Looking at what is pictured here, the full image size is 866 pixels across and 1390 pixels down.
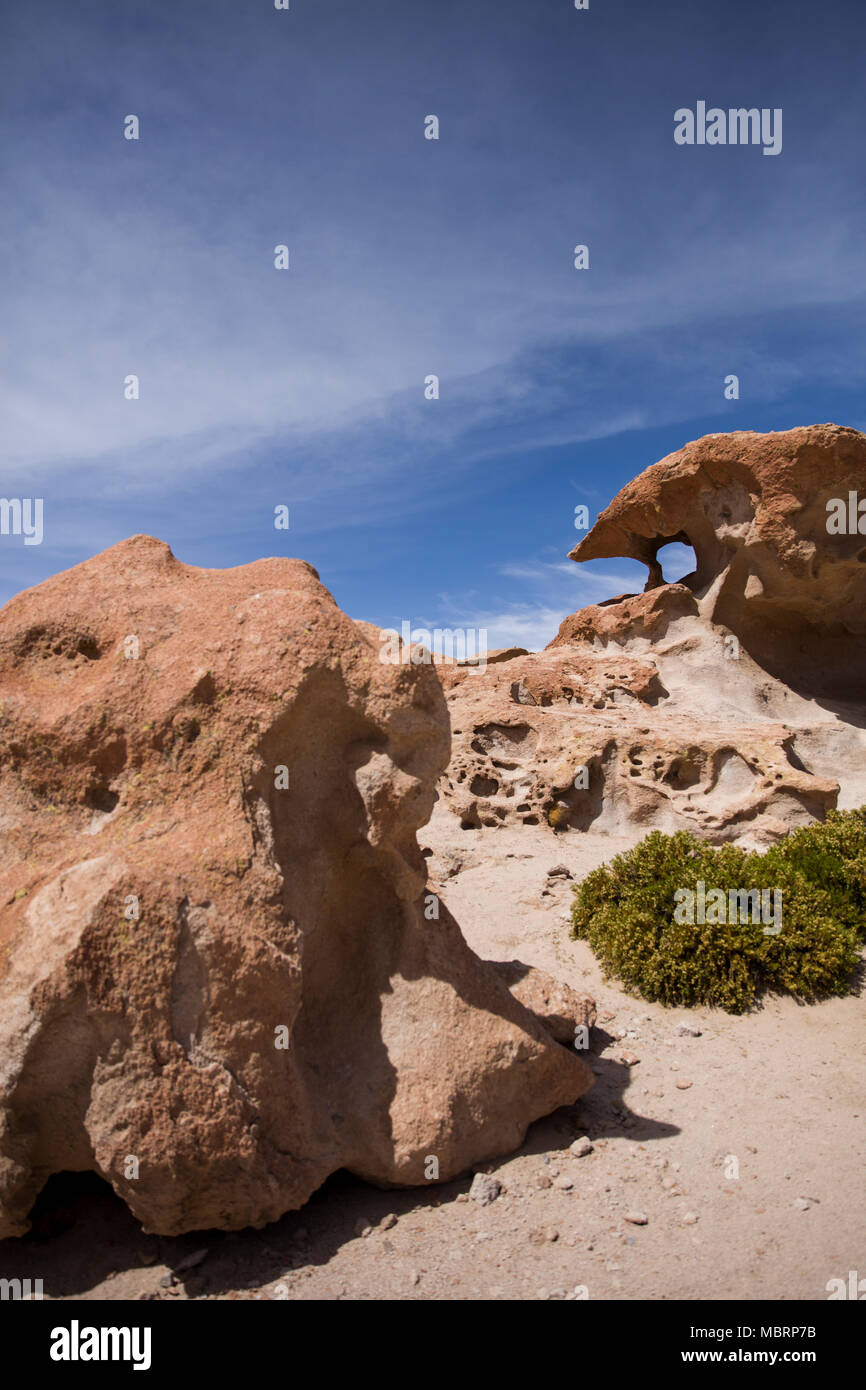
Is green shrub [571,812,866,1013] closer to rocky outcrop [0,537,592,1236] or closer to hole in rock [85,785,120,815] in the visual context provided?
rocky outcrop [0,537,592,1236]

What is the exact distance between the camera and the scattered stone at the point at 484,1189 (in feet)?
14.7

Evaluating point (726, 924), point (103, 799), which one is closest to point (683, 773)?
point (726, 924)

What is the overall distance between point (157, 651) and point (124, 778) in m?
0.69

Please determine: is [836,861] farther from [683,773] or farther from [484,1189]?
[484,1189]

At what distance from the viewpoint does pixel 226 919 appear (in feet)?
13.2

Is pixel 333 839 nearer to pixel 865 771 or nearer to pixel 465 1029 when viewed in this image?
pixel 465 1029

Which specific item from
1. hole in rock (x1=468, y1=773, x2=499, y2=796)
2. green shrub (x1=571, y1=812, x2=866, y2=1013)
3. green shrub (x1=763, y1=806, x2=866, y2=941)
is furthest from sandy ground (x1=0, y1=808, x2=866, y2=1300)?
hole in rock (x1=468, y1=773, x2=499, y2=796)

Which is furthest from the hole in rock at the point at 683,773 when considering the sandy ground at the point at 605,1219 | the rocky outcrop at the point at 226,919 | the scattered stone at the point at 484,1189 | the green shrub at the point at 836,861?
the scattered stone at the point at 484,1189

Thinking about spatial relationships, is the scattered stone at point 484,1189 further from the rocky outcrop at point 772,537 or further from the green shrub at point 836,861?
the rocky outcrop at point 772,537

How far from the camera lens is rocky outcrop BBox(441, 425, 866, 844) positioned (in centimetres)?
1128

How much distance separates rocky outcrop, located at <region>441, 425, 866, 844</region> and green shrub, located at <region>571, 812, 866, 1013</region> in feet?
7.85

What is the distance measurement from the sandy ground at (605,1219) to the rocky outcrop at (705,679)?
532 centimetres

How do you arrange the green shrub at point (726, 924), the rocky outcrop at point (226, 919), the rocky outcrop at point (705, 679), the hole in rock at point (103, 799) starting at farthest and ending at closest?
the rocky outcrop at point (705, 679) < the green shrub at point (726, 924) < the hole in rock at point (103, 799) < the rocky outcrop at point (226, 919)

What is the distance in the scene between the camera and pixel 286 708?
441cm
